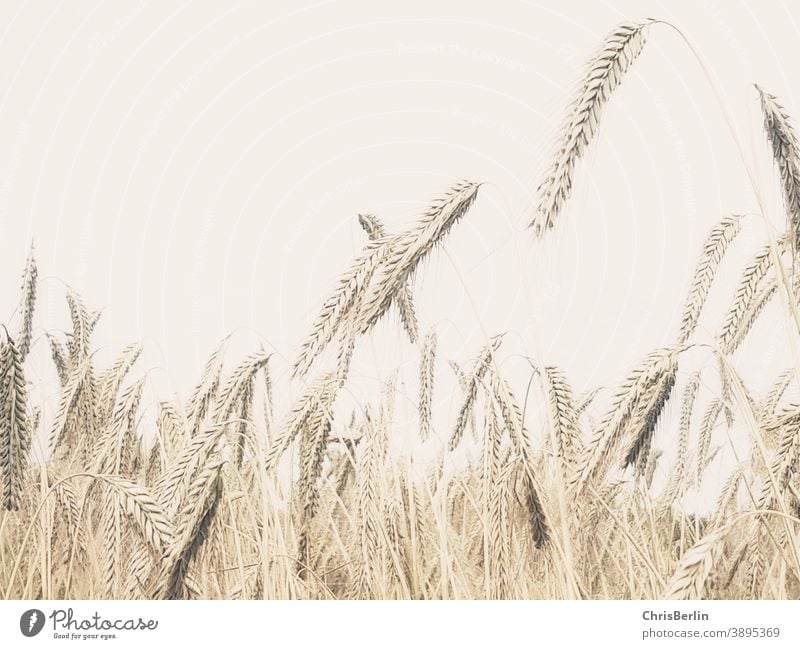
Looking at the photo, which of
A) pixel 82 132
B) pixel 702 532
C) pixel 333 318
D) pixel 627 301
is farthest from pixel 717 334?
pixel 82 132

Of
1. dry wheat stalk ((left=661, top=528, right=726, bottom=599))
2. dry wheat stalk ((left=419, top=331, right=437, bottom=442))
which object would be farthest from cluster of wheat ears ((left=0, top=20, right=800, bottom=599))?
dry wheat stalk ((left=661, top=528, right=726, bottom=599))

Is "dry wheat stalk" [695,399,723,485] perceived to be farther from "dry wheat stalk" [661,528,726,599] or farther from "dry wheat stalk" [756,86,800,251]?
"dry wheat stalk" [661,528,726,599]

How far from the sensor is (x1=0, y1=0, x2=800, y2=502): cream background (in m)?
2.63

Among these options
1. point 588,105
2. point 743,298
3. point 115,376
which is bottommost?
point 115,376

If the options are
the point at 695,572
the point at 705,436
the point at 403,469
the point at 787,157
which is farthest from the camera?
the point at 705,436

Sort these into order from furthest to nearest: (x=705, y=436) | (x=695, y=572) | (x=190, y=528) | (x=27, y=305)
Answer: (x=705, y=436)
(x=27, y=305)
(x=190, y=528)
(x=695, y=572)

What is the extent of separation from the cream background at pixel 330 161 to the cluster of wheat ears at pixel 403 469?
0.15 metres

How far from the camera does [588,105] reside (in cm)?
202

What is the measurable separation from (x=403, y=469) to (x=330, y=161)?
1.04 meters

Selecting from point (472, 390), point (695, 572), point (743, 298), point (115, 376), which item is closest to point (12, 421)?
point (115, 376)

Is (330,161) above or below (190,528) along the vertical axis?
above

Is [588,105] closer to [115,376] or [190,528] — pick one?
[190,528]

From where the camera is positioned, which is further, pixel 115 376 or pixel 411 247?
pixel 115 376

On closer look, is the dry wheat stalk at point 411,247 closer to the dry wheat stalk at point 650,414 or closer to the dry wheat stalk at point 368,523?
the dry wheat stalk at point 368,523
